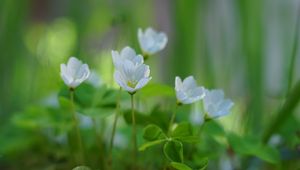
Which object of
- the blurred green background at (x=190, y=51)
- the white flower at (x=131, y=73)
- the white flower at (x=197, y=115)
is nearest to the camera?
the white flower at (x=131, y=73)

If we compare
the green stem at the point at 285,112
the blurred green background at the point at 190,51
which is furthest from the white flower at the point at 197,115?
the green stem at the point at 285,112

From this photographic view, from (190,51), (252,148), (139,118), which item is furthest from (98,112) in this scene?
(190,51)

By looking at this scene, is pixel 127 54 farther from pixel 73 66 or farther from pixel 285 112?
pixel 285 112

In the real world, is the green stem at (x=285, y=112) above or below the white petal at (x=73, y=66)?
below

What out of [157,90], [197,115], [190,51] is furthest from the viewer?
[190,51]

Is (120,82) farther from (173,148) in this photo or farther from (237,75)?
(237,75)

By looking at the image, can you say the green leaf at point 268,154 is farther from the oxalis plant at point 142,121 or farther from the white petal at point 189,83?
the white petal at point 189,83

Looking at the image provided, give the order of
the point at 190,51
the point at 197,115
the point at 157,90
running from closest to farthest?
the point at 157,90, the point at 197,115, the point at 190,51

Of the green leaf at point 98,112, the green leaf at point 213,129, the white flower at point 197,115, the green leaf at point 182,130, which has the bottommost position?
the white flower at point 197,115
